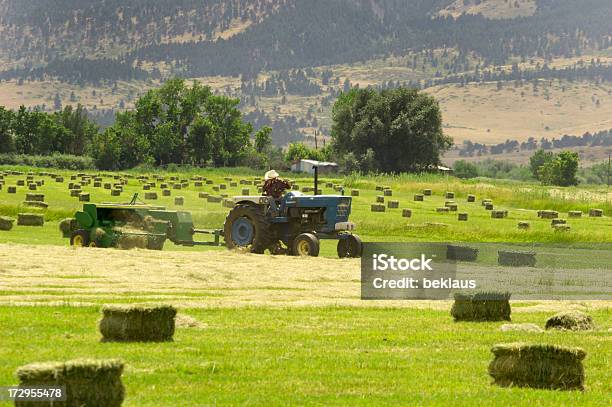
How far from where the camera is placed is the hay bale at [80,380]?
37.5 ft

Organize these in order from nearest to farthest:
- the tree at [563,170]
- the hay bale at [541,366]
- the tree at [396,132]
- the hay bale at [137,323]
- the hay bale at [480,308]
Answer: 1. the hay bale at [541,366]
2. the hay bale at [137,323]
3. the hay bale at [480,308]
4. the tree at [396,132]
5. the tree at [563,170]

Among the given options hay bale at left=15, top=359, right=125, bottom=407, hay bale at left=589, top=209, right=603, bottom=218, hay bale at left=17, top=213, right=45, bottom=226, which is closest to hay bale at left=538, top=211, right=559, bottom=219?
hay bale at left=589, top=209, right=603, bottom=218

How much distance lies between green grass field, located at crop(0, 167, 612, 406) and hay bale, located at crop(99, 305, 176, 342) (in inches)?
14.3

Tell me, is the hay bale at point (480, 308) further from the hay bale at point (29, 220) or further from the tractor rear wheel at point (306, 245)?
the hay bale at point (29, 220)

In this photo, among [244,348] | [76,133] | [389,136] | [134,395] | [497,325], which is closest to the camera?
[134,395]

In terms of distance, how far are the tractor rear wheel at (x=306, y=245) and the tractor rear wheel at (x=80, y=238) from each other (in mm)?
6217

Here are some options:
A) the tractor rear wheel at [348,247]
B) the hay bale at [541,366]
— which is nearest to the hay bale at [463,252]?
the tractor rear wheel at [348,247]

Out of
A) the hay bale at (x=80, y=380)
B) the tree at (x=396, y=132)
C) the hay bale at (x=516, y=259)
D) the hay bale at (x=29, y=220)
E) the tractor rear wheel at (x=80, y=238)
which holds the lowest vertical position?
the hay bale at (x=29, y=220)

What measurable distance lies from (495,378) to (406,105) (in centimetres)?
13532

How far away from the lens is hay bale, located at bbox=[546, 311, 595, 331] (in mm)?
21375

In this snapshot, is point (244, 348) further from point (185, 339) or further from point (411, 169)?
point (411, 169)

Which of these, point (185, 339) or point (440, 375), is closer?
point (440, 375)

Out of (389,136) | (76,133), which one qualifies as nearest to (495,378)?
(389,136)

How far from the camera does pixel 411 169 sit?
150 meters
